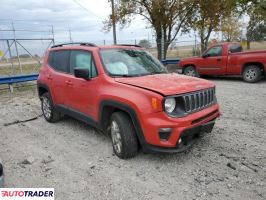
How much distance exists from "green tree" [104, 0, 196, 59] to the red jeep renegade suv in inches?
443

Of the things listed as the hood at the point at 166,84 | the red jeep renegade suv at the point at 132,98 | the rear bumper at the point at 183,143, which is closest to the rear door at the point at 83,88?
the red jeep renegade suv at the point at 132,98

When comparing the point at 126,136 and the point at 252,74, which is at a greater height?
the point at 252,74

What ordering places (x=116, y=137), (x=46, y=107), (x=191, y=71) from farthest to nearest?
(x=191, y=71) → (x=46, y=107) → (x=116, y=137)

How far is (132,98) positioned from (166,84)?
0.58 m

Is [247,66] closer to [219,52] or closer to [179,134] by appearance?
[219,52]

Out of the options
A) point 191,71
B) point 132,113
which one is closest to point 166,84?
point 132,113

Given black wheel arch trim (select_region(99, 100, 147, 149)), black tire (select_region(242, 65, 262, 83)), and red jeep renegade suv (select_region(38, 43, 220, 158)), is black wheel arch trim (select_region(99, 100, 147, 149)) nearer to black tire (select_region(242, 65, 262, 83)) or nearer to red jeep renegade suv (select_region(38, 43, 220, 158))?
red jeep renegade suv (select_region(38, 43, 220, 158))

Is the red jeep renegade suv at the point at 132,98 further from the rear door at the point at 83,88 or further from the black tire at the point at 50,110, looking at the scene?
the black tire at the point at 50,110

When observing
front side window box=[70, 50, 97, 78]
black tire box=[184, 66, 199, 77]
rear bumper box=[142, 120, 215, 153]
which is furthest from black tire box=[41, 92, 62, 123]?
black tire box=[184, 66, 199, 77]

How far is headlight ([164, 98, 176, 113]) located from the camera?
380cm

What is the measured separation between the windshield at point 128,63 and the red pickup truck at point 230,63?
6.72m

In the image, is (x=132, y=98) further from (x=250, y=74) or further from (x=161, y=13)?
(x=161, y=13)

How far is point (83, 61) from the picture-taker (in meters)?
5.15

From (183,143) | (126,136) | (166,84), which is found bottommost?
(183,143)
